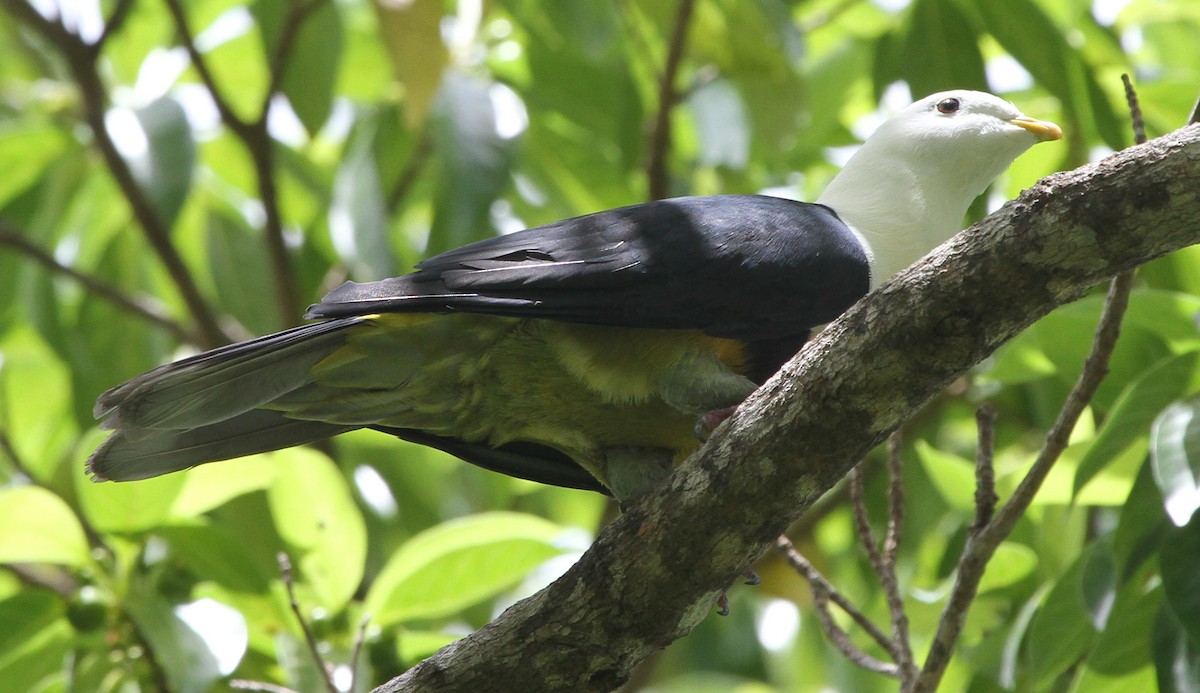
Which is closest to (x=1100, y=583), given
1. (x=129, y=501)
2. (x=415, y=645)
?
(x=415, y=645)

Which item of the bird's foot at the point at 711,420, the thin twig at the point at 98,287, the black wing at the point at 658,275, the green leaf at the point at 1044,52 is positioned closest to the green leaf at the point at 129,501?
the black wing at the point at 658,275

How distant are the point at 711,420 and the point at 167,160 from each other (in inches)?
82.9

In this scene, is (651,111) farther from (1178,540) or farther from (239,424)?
(1178,540)

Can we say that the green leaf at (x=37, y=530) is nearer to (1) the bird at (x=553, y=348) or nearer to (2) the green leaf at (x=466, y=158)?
(1) the bird at (x=553, y=348)

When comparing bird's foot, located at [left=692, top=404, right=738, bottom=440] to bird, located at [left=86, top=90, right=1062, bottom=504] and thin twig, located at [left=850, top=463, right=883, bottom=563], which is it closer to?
bird, located at [left=86, top=90, right=1062, bottom=504]

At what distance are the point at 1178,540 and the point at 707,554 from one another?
104cm

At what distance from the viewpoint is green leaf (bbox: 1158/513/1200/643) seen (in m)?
2.46

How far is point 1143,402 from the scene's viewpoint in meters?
2.75

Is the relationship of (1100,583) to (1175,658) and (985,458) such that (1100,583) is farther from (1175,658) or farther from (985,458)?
(985,458)

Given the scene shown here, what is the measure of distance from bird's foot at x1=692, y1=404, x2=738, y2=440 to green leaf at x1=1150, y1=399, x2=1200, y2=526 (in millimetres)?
903

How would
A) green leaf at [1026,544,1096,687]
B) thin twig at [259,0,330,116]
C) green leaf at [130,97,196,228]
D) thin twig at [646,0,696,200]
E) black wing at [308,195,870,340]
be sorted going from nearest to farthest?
black wing at [308,195,870,340] < green leaf at [1026,544,1096,687] < green leaf at [130,97,196,228] < thin twig at [646,0,696,200] < thin twig at [259,0,330,116]

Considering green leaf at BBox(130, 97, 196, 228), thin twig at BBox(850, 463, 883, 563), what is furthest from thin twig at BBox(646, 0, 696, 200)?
thin twig at BBox(850, 463, 883, 563)

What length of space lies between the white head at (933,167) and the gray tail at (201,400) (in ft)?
4.77

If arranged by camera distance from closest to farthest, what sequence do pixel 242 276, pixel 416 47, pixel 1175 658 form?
pixel 1175 658
pixel 416 47
pixel 242 276
